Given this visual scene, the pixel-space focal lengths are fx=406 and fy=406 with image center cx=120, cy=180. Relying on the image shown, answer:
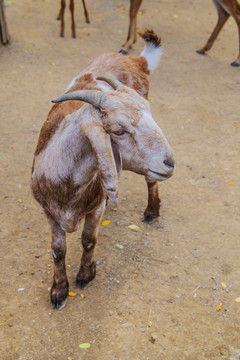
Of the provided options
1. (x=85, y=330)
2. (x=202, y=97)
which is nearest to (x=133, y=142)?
(x=85, y=330)

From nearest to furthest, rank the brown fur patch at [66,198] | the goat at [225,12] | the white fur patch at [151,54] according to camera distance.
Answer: the brown fur patch at [66,198], the white fur patch at [151,54], the goat at [225,12]

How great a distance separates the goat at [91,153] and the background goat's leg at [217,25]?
15.0 feet

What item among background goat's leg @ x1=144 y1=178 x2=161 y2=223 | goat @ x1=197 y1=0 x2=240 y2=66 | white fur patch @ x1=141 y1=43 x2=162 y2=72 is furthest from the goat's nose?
goat @ x1=197 y1=0 x2=240 y2=66

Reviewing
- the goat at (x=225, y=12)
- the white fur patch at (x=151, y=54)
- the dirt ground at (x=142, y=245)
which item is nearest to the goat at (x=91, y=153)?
the dirt ground at (x=142, y=245)

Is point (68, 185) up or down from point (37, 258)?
up

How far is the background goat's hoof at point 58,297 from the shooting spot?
302cm

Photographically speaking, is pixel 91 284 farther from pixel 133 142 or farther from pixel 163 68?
pixel 163 68

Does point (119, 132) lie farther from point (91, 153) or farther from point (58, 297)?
point (58, 297)

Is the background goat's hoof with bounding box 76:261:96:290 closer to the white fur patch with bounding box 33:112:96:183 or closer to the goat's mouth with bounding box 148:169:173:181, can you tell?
the white fur patch with bounding box 33:112:96:183

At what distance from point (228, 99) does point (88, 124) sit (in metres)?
4.61

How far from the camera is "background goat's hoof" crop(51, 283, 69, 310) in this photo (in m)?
3.02

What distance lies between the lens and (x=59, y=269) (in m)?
3.02

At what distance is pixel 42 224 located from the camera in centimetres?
381

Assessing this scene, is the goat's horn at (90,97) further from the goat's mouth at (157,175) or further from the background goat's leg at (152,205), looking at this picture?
the background goat's leg at (152,205)
